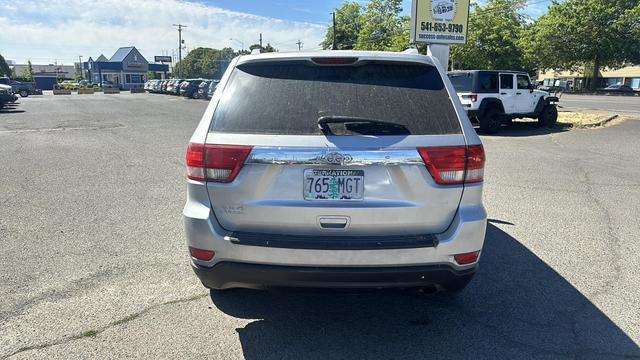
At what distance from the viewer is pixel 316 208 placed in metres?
2.63

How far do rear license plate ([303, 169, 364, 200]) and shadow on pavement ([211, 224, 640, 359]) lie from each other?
0.59 m

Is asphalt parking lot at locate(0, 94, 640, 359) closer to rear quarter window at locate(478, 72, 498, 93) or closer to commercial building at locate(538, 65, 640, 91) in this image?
rear quarter window at locate(478, 72, 498, 93)

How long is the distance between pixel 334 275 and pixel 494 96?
560 inches

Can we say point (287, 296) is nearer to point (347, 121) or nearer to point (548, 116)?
point (347, 121)

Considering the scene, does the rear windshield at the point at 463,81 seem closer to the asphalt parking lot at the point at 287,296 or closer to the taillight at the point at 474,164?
the asphalt parking lot at the point at 287,296

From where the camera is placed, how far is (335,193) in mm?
2656

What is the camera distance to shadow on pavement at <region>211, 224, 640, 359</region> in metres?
2.93

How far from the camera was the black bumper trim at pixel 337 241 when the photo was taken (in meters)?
2.61

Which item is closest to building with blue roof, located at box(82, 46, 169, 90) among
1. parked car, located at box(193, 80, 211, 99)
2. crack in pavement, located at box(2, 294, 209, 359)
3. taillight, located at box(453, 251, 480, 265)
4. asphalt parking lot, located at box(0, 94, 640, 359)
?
parked car, located at box(193, 80, 211, 99)

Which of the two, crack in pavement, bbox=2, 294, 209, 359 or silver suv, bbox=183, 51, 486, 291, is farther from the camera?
crack in pavement, bbox=2, 294, 209, 359

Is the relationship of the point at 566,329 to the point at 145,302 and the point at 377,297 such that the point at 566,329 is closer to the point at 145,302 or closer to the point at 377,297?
the point at 377,297

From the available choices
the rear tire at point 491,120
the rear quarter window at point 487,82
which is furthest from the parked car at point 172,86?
the rear tire at point 491,120

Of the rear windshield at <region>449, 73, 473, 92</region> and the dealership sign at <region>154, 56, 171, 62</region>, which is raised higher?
the dealership sign at <region>154, 56, 171, 62</region>

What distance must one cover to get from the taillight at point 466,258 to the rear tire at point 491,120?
43.2 feet
